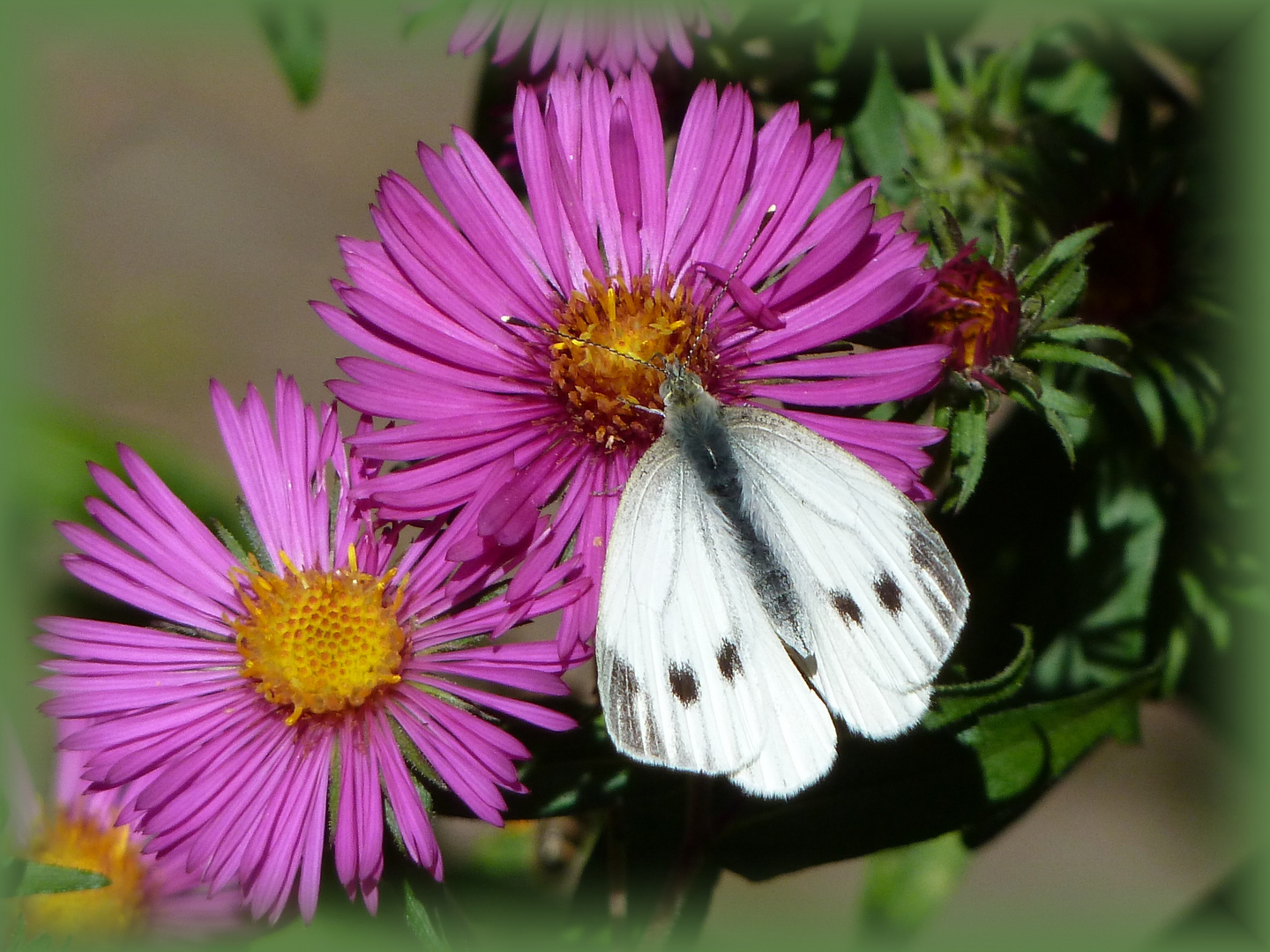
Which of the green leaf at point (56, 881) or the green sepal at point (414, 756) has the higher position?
the green leaf at point (56, 881)

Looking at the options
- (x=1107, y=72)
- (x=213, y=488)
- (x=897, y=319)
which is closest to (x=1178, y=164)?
(x=1107, y=72)

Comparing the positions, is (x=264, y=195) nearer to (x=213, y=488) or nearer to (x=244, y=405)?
(x=213, y=488)

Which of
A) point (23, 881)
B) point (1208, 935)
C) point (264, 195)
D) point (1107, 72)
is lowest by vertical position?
point (1208, 935)

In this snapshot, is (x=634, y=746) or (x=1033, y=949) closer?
(x=634, y=746)

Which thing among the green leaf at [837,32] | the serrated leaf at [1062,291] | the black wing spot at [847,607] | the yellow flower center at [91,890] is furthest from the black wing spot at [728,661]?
the yellow flower center at [91,890]

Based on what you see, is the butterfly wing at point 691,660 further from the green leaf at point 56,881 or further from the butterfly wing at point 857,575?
the green leaf at point 56,881

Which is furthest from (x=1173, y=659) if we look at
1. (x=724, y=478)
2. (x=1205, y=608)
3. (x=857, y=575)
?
(x=724, y=478)

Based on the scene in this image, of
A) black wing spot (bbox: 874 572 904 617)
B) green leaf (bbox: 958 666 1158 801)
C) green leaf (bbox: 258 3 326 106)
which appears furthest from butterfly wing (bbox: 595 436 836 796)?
green leaf (bbox: 258 3 326 106)
